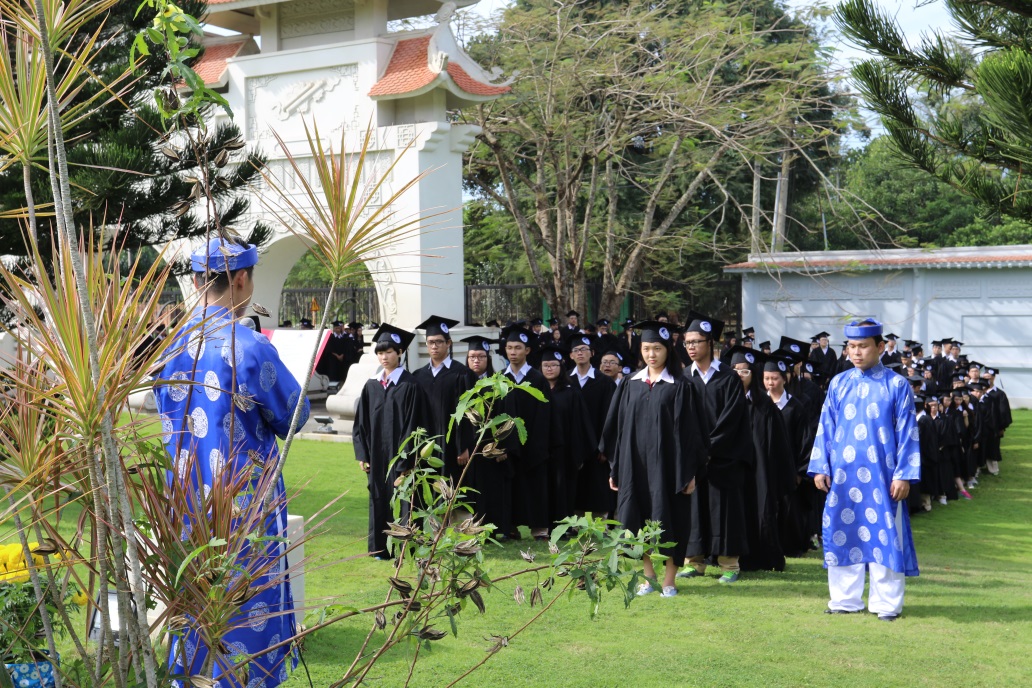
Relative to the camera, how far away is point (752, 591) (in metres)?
7.09

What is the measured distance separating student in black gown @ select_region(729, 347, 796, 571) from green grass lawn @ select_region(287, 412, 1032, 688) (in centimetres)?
20

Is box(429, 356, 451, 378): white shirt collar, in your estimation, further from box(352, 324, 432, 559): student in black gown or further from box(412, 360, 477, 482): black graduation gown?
box(352, 324, 432, 559): student in black gown

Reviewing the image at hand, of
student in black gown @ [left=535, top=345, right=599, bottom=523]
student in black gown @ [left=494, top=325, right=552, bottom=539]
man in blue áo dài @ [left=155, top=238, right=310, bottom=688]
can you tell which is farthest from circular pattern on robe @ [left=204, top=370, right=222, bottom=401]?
student in black gown @ [left=535, top=345, right=599, bottom=523]

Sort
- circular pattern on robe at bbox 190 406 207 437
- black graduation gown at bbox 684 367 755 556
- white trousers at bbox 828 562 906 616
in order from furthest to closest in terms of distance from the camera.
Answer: black graduation gown at bbox 684 367 755 556 → white trousers at bbox 828 562 906 616 → circular pattern on robe at bbox 190 406 207 437

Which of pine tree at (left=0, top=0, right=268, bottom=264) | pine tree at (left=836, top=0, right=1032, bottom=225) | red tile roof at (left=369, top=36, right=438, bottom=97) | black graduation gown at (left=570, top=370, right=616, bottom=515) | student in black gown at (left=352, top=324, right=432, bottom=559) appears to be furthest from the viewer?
red tile roof at (left=369, top=36, right=438, bottom=97)

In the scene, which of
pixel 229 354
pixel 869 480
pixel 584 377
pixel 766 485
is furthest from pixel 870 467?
pixel 229 354

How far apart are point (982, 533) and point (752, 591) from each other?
394 centimetres

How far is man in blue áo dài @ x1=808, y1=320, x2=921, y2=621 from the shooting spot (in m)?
6.25

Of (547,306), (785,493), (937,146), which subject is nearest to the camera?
(937,146)

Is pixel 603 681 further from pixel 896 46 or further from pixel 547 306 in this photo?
pixel 547 306

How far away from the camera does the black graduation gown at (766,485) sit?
7.74 metres

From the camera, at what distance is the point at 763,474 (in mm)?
7965

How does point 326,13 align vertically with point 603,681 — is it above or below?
above

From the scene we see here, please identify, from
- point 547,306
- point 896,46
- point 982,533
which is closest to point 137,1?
point 896,46
